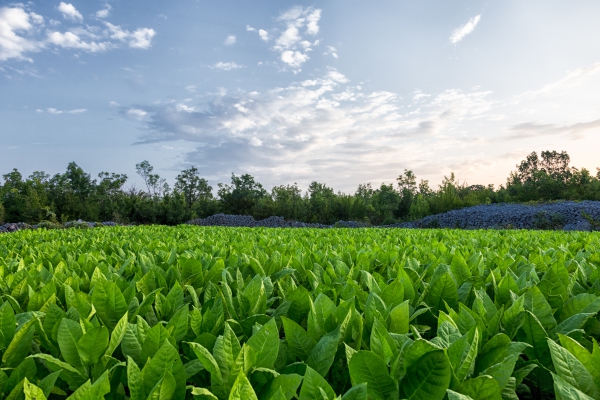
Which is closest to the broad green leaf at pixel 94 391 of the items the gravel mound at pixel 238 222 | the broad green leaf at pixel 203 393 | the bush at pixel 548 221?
the broad green leaf at pixel 203 393

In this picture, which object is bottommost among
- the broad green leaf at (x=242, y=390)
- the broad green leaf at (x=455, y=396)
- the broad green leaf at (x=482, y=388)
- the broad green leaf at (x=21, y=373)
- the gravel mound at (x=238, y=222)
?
the gravel mound at (x=238, y=222)

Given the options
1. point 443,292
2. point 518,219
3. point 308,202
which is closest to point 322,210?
point 308,202

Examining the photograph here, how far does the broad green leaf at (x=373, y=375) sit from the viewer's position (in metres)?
0.95

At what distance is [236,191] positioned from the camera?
34312 millimetres

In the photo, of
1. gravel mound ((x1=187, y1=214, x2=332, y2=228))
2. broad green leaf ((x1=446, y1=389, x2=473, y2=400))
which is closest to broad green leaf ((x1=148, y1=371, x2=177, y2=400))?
broad green leaf ((x1=446, y1=389, x2=473, y2=400))

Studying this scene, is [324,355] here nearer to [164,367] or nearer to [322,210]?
[164,367]

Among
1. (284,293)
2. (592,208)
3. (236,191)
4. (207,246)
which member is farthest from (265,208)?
(284,293)

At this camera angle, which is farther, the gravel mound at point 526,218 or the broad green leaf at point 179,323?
the gravel mound at point 526,218

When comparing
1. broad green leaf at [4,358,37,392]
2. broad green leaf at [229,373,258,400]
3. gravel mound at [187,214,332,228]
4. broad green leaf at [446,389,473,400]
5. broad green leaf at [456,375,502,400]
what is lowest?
gravel mound at [187,214,332,228]

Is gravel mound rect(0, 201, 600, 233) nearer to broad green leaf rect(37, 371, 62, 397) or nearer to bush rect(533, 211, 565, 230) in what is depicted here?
bush rect(533, 211, 565, 230)

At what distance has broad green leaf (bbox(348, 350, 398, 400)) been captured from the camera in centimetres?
95

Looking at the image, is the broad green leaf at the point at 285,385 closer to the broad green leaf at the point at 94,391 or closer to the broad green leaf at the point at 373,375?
the broad green leaf at the point at 373,375

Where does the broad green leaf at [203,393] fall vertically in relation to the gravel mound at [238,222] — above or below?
above

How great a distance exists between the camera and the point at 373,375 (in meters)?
0.96
